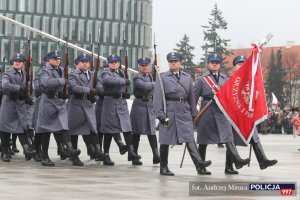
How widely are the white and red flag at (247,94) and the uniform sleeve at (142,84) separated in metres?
2.15

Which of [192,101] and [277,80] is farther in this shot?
[277,80]

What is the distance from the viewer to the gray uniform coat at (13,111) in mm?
16609

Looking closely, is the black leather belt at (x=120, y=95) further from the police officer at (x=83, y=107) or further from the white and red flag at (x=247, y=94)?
the white and red flag at (x=247, y=94)

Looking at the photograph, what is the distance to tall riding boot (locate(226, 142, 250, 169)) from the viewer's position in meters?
13.8

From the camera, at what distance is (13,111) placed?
1680cm

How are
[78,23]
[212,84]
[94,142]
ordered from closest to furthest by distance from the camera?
1. [212,84]
2. [94,142]
3. [78,23]

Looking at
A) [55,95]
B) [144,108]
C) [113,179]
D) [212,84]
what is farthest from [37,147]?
[113,179]

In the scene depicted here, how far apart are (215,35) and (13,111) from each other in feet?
267

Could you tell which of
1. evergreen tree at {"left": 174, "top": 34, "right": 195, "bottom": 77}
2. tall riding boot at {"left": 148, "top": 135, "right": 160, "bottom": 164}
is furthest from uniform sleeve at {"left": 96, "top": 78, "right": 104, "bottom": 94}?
evergreen tree at {"left": 174, "top": 34, "right": 195, "bottom": 77}

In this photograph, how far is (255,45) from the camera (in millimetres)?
14891

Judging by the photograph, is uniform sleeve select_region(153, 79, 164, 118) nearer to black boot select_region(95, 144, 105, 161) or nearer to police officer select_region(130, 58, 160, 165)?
police officer select_region(130, 58, 160, 165)

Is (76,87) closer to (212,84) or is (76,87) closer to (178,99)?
(178,99)

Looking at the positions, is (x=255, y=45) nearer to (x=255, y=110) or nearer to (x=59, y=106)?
(x=255, y=110)

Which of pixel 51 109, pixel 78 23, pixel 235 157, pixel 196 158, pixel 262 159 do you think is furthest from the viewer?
pixel 78 23
